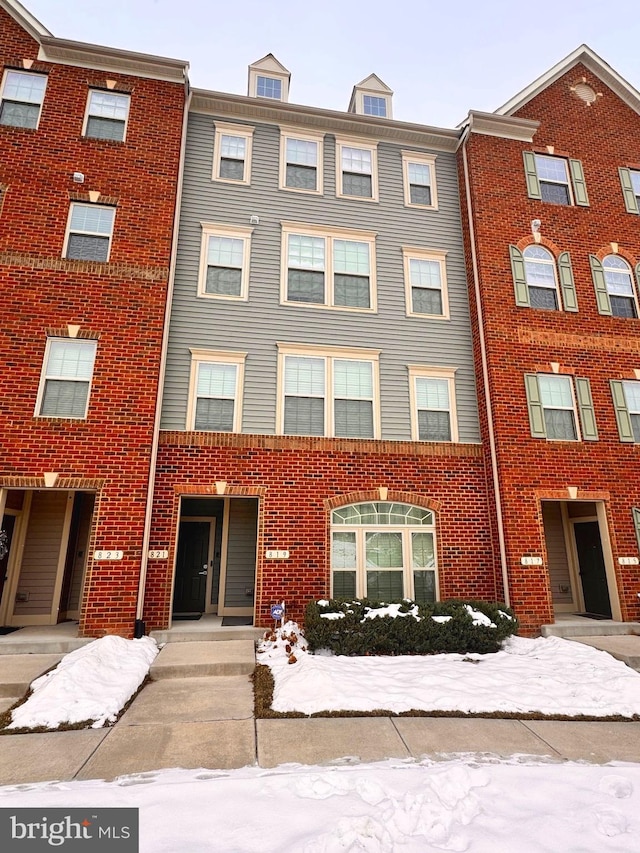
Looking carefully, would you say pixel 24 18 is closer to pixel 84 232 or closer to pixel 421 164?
pixel 84 232

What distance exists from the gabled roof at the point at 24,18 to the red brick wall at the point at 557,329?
34.2 feet

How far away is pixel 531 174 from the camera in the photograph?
11.9m

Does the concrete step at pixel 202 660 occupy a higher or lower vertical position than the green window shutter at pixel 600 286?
lower

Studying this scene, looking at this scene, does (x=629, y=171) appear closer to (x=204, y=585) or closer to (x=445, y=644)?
(x=445, y=644)

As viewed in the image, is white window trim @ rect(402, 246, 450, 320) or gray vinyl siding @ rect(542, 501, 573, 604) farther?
gray vinyl siding @ rect(542, 501, 573, 604)

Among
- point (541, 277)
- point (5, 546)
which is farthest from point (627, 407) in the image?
point (5, 546)

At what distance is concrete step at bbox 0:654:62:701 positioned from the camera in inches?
232

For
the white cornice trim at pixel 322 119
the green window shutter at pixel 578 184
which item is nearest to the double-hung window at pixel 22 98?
the white cornice trim at pixel 322 119

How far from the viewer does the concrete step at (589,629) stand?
8.95 meters

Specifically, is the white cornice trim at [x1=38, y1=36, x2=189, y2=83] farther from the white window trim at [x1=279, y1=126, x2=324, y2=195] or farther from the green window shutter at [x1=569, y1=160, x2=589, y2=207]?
the green window shutter at [x1=569, y1=160, x2=589, y2=207]

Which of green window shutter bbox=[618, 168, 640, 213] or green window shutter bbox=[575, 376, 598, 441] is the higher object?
green window shutter bbox=[618, 168, 640, 213]

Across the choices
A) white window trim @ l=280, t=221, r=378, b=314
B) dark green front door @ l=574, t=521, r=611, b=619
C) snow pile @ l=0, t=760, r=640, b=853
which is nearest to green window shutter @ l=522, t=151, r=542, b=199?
white window trim @ l=280, t=221, r=378, b=314

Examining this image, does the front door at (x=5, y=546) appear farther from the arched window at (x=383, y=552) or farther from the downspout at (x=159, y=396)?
the arched window at (x=383, y=552)

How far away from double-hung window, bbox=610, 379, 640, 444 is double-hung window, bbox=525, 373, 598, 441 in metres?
0.65
